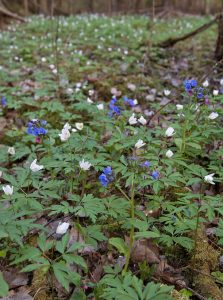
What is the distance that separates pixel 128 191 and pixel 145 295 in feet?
4.37

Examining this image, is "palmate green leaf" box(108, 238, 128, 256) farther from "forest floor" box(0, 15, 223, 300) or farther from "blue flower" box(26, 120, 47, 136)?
"blue flower" box(26, 120, 47, 136)

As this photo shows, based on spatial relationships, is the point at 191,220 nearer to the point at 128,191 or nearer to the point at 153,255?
the point at 153,255

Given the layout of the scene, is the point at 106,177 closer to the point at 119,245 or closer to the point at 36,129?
the point at 119,245

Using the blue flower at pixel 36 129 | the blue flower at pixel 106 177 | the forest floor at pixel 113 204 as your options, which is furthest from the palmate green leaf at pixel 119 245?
the blue flower at pixel 36 129

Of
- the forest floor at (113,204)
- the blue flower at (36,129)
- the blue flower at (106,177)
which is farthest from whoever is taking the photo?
the blue flower at (36,129)

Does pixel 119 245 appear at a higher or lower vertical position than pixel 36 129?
lower

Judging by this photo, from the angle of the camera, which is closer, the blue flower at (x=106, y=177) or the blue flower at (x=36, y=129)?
the blue flower at (x=106, y=177)

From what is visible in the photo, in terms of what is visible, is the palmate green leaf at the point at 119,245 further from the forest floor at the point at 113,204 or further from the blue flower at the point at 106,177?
the blue flower at the point at 106,177

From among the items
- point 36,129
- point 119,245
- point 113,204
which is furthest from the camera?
point 36,129

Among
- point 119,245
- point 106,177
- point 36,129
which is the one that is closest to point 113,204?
point 106,177

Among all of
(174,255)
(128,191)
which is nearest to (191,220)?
(174,255)

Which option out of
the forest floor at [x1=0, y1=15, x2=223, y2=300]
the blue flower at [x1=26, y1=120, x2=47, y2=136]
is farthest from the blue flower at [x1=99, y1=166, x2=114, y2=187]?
the blue flower at [x1=26, y1=120, x2=47, y2=136]

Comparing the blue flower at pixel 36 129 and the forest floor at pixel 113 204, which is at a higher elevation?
the blue flower at pixel 36 129

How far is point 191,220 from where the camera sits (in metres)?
2.25
